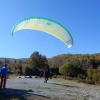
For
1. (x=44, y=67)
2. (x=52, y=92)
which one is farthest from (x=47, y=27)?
(x=44, y=67)

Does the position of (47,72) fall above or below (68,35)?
below

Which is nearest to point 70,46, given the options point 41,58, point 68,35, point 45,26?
point 68,35

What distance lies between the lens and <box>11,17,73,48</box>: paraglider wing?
17.9m

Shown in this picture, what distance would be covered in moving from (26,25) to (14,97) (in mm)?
9313

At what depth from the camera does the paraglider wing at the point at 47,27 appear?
1788cm

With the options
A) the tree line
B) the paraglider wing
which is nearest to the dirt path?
the paraglider wing

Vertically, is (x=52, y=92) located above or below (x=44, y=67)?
below

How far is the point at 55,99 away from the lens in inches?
427

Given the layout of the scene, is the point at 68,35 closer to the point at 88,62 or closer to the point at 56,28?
the point at 56,28

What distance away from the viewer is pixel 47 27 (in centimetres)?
1983

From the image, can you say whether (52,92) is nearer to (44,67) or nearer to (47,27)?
(47,27)

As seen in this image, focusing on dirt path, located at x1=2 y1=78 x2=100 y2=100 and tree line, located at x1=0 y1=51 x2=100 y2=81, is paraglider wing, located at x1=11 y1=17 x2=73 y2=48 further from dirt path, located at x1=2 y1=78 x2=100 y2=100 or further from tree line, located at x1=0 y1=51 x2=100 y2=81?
tree line, located at x1=0 y1=51 x2=100 y2=81

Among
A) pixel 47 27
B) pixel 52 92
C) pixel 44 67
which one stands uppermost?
pixel 47 27

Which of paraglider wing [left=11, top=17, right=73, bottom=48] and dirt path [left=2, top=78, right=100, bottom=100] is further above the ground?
paraglider wing [left=11, top=17, right=73, bottom=48]
